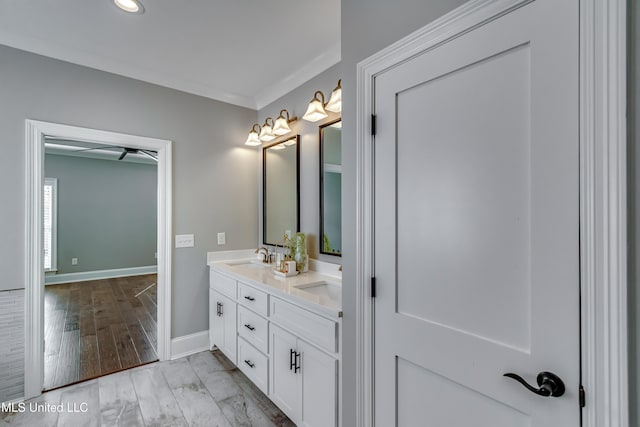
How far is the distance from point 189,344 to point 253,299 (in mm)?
1238

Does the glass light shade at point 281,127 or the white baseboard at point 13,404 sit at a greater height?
the glass light shade at point 281,127

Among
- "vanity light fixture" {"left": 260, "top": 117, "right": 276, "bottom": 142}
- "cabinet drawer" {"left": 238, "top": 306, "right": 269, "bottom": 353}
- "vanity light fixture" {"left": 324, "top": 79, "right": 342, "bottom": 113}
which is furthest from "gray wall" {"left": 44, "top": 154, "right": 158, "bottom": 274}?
"vanity light fixture" {"left": 324, "top": 79, "right": 342, "bottom": 113}

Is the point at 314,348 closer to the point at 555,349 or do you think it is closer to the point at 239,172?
the point at 555,349

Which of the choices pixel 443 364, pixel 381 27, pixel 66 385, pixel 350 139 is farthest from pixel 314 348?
pixel 66 385

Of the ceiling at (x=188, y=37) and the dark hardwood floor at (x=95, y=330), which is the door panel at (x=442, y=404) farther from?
the dark hardwood floor at (x=95, y=330)

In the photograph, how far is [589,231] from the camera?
0.77 metres

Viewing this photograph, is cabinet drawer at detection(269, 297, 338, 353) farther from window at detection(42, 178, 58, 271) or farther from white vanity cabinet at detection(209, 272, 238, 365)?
window at detection(42, 178, 58, 271)

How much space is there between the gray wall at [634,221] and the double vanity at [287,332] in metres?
1.02

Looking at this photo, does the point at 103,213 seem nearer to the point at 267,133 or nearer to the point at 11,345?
the point at 11,345

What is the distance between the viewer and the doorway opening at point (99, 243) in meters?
3.87

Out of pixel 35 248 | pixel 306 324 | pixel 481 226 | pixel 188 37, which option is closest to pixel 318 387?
pixel 306 324

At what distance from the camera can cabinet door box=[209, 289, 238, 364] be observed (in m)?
2.57

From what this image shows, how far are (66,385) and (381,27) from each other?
10.8ft

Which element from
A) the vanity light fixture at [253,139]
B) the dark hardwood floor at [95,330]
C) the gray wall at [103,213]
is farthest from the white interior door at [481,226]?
the gray wall at [103,213]
